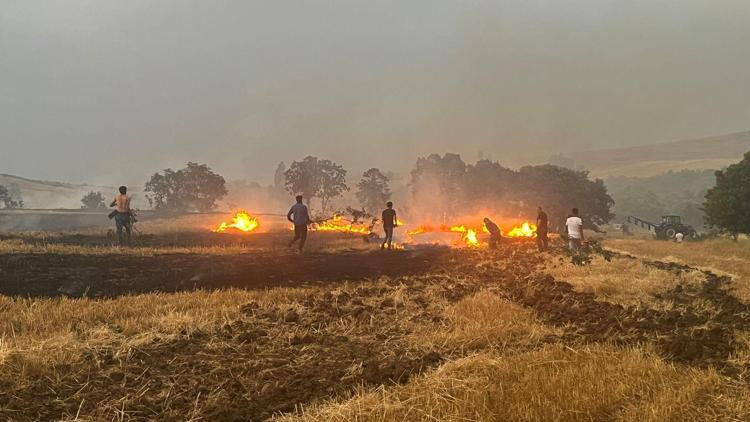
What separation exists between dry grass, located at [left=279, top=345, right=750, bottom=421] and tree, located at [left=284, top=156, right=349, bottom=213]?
188 ft

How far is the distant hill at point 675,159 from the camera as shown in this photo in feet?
496

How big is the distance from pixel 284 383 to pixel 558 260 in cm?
1315

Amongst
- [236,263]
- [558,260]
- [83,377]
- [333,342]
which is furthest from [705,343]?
[236,263]

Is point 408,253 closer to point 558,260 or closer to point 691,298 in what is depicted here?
point 558,260

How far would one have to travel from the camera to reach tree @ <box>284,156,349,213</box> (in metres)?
62.9

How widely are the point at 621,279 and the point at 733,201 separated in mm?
24137

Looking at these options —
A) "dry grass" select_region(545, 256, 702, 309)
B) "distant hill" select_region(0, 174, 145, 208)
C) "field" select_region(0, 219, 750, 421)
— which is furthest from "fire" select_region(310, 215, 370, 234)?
"distant hill" select_region(0, 174, 145, 208)

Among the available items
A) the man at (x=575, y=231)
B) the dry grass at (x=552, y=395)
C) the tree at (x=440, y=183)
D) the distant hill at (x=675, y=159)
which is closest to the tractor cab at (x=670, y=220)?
the tree at (x=440, y=183)

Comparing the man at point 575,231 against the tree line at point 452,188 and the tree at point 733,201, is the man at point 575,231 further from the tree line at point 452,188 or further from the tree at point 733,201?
the tree line at point 452,188

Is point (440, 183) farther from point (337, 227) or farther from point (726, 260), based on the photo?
point (726, 260)

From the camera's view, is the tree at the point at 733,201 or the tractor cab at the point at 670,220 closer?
the tree at the point at 733,201

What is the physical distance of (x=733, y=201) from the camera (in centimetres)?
2931

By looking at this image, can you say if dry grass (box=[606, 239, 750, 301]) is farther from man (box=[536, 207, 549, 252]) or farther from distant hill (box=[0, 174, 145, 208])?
distant hill (box=[0, 174, 145, 208])

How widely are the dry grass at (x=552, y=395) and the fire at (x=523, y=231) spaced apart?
25880 mm
